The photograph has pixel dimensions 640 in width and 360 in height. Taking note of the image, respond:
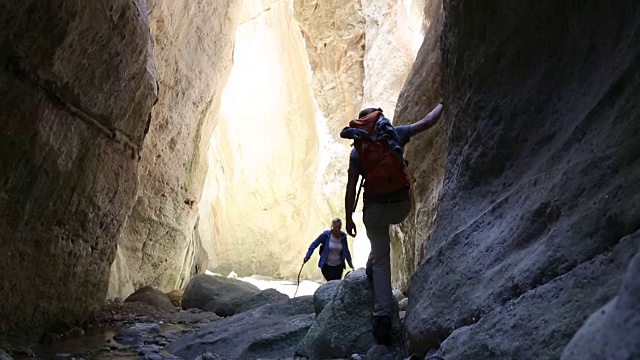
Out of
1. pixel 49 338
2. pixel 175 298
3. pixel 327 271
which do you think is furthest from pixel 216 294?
pixel 49 338

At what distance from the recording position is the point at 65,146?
594 cm

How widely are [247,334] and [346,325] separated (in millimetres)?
1661

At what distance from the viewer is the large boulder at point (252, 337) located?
530 centimetres

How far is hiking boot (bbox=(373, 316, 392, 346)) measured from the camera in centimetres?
416

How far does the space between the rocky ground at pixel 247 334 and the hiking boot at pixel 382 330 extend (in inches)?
3.5

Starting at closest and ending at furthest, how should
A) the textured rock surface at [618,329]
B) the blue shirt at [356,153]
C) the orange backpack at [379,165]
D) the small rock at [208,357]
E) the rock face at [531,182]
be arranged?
the textured rock surface at [618,329], the rock face at [531,182], the orange backpack at [379,165], the blue shirt at [356,153], the small rock at [208,357]

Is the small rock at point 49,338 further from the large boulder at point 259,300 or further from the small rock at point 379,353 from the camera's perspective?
A: the small rock at point 379,353

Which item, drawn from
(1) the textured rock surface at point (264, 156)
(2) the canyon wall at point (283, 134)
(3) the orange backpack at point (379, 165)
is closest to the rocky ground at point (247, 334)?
(3) the orange backpack at point (379, 165)

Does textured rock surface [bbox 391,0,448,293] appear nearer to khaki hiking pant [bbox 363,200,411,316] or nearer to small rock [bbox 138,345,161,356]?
khaki hiking pant [bbox 363,200,411,316]

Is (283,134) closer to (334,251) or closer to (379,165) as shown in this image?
(334,251)

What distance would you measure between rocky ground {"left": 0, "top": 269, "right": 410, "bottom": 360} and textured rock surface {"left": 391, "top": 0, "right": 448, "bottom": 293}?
29.0 inches

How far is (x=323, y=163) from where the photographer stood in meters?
27.6

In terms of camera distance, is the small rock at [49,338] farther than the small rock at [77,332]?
No

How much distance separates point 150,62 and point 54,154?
253cm
